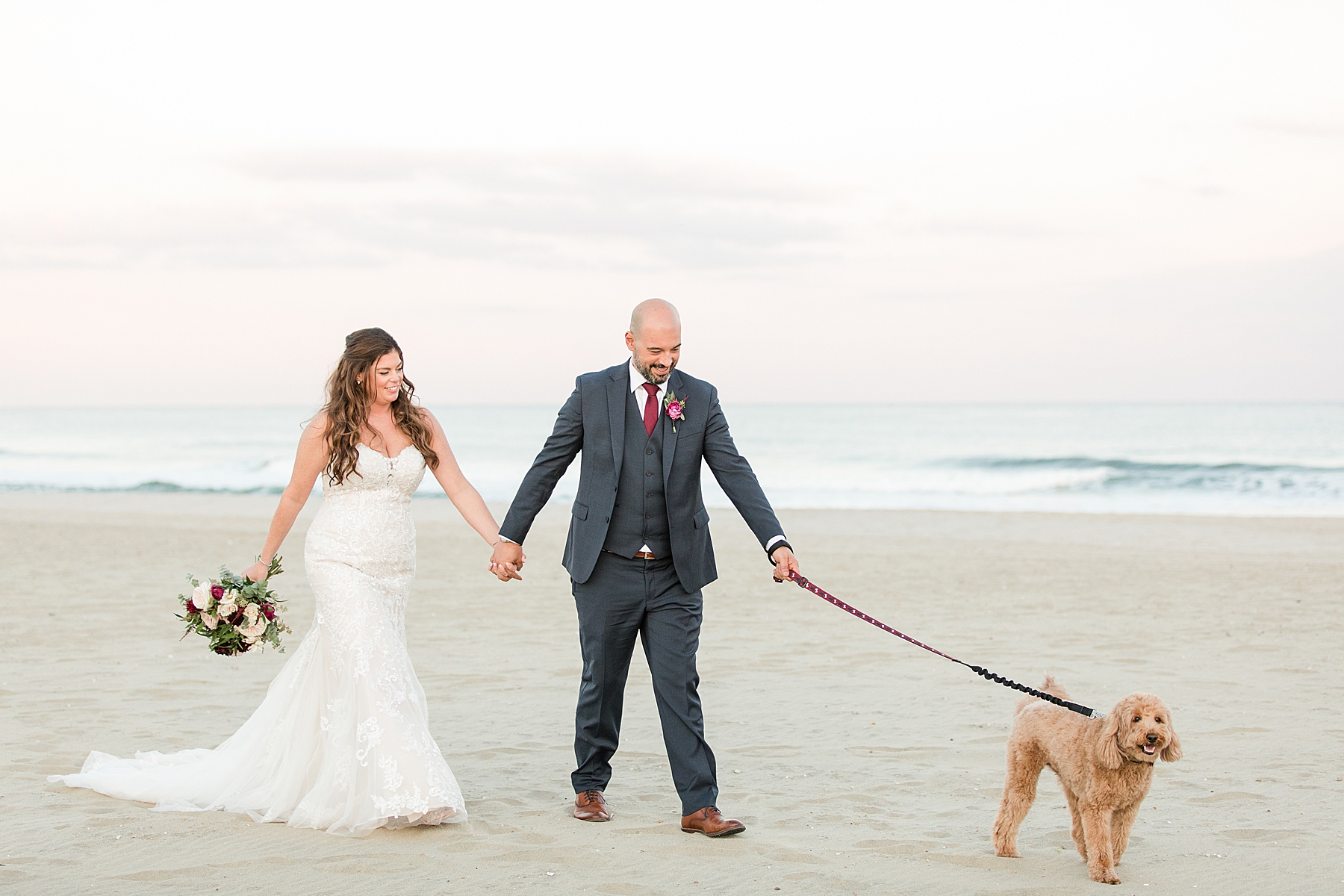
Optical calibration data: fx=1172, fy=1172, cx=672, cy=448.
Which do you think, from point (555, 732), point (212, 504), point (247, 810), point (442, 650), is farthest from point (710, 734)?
point (212, 504)

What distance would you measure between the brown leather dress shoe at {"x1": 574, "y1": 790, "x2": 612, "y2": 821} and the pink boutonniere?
149cm

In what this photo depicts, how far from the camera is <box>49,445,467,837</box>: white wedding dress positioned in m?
4.40

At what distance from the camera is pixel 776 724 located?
626cm

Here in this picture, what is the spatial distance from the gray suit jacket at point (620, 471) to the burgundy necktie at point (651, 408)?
45 mm

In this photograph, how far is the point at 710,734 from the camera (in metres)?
→ 6.05

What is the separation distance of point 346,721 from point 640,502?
4.61ft

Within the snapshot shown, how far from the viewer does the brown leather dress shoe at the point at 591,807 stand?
456 centimetres

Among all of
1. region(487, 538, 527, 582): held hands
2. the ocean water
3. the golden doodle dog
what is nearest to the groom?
region(487, 538, 527, 582): held hands

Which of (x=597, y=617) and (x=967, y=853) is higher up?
(x=597, y=617)

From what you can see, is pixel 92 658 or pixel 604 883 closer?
pixel 604 883

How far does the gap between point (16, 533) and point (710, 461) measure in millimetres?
14820

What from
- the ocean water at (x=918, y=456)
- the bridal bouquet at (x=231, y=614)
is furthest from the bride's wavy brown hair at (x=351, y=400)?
the ocean water at (x=918, y=456)

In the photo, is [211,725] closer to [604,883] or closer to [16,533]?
[604,883]

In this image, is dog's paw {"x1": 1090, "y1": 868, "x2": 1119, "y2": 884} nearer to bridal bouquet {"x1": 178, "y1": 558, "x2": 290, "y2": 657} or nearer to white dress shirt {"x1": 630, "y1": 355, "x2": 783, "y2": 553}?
white dress shirt {"x1": 630, "y1": 355, "x2": 783, "y2": 553}
